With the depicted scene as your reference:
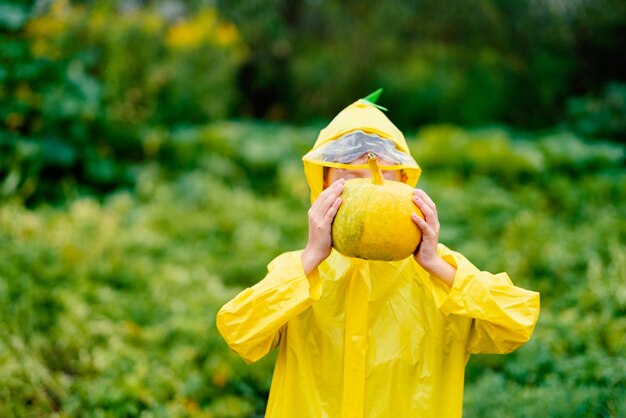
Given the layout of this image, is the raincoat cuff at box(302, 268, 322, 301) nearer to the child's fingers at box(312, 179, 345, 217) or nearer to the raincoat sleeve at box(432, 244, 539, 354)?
the child's fingers at box(312, 179, 345, 217)

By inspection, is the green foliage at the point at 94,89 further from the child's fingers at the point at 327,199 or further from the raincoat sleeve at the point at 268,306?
the child's fingers at the point at 327,199

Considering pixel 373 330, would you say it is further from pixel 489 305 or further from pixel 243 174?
pixel 243 174

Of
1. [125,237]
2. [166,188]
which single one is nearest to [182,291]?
[125,237]

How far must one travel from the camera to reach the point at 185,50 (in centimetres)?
945

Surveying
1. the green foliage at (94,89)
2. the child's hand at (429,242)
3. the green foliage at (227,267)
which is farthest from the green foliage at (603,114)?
the child's hand at (429,242)

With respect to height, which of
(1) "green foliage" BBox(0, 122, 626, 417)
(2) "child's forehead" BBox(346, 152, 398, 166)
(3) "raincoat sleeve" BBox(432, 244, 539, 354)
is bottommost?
(1) "green foliage" BBox(0, 122, 626, 417)

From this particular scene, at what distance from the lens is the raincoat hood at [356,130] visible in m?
2.11

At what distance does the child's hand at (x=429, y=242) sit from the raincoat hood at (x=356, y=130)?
0.77ft

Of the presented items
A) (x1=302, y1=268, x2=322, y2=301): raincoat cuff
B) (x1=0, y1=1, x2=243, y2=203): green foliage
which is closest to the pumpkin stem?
(x1=302, y1=268, x2=322, y2=301): raincoat cuff

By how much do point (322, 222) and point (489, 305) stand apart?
1.88 feet

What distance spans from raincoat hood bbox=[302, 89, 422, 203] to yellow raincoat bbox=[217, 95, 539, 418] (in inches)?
0.6

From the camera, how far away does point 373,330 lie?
2.00m

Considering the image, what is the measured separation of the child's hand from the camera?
1814mm

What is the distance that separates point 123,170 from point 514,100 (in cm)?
805
